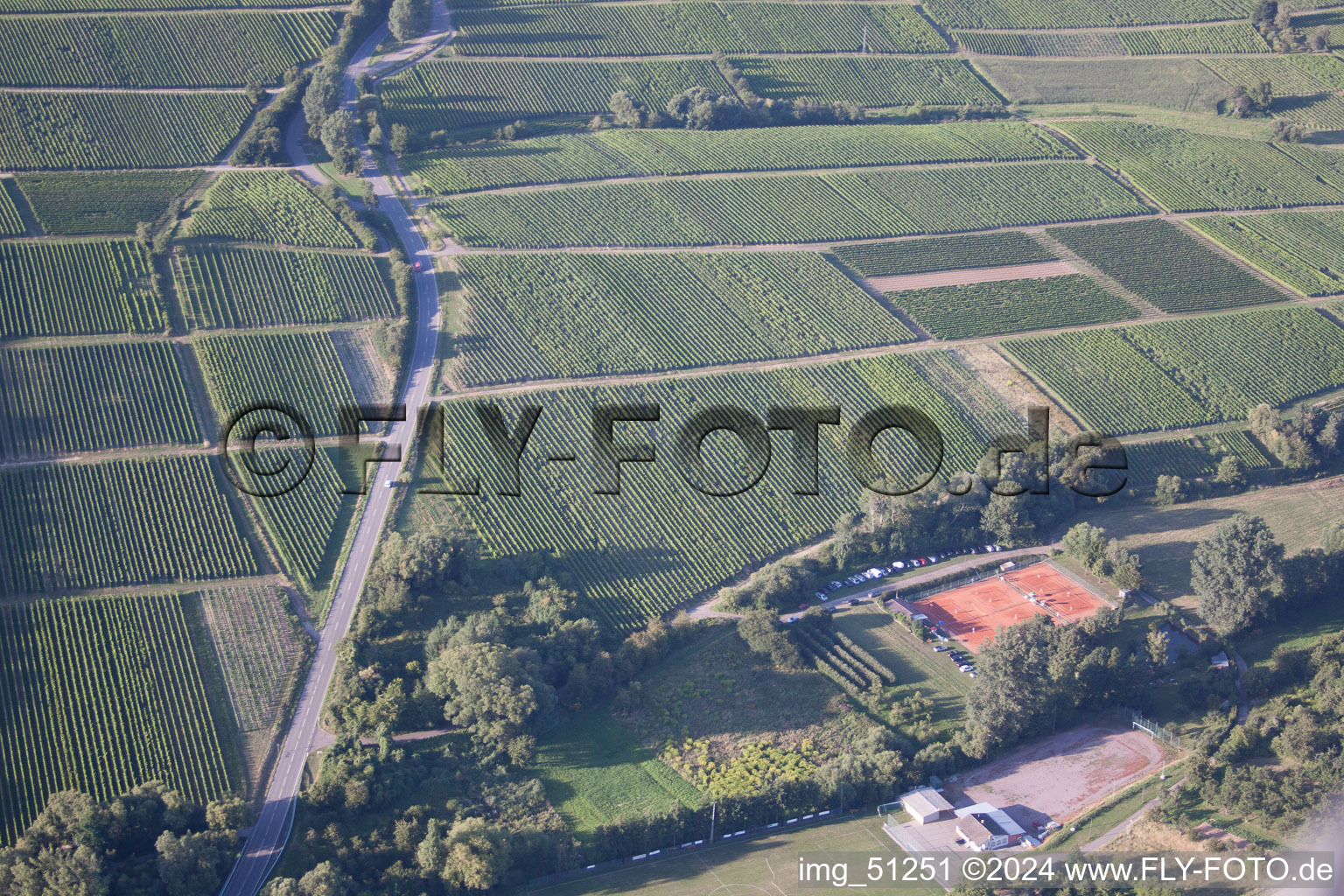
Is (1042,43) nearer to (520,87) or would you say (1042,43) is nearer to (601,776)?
(520,87)

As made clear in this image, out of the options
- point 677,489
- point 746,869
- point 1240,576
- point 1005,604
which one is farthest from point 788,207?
point 746,869

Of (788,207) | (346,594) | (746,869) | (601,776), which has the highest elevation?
(788,207)

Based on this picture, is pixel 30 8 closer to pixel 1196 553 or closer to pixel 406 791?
pixel 406 791

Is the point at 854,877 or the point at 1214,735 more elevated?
the point at 1214,735

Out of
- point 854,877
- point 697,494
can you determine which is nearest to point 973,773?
point 854,877

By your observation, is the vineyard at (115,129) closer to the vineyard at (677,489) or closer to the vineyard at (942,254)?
the vineyard at (677,489)
